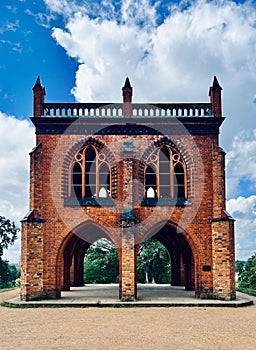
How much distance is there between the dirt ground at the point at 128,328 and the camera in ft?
36.4

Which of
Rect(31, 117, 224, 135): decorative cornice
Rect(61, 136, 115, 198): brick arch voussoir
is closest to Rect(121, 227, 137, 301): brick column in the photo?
Rect(61, 136, 115, 198): brick arch voussoir

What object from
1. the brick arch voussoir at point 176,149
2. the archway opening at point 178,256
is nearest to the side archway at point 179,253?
the archway opening at point 178,256

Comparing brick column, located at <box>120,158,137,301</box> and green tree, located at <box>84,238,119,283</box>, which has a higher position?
brick column, located at <box>120,158,137,301</box>

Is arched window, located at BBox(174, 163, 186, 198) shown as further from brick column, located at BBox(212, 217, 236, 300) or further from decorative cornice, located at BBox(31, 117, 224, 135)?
brick column, located at BBox(212, 217, 236, 300)

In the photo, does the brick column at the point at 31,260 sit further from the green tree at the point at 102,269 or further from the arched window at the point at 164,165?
the green tree at the point at 102,269

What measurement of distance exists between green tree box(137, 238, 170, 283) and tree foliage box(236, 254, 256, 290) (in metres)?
6.05

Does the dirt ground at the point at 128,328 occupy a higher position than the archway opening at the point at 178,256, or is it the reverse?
the archway opening at the point at 178,256

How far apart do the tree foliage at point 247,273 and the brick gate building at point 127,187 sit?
10.3m

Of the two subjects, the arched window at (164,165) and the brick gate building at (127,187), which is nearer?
the brick gate building at (127,187)

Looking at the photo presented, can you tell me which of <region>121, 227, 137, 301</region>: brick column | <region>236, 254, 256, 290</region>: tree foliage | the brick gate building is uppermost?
the brick gate building

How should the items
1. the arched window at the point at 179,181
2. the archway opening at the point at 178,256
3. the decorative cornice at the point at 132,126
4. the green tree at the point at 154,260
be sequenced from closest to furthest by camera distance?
the decorative cornice at the point at 132,126
the arched window at the point at 179,181
the archway opening at the point at 178,256
the green tree at the point at 154,260

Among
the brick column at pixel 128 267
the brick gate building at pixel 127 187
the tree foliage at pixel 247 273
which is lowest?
the tree foliage at pixel 247 273

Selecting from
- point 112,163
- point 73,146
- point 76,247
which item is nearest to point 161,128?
point 112,163

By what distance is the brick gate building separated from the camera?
20.1 meters
